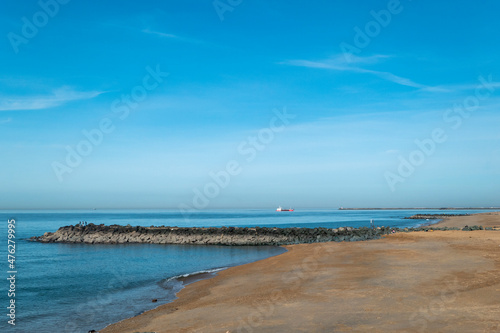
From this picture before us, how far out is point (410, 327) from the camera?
888 cm

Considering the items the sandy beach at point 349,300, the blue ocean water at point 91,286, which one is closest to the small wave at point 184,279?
the blue ocean water at point 91,286

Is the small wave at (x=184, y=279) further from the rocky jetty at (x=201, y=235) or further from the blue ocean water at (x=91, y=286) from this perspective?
the rocky jetty at (x=201, y=235)

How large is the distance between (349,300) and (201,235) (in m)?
44.0

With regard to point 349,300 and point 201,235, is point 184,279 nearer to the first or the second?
point 349,300

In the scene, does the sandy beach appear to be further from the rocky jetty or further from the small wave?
the rocky jetty

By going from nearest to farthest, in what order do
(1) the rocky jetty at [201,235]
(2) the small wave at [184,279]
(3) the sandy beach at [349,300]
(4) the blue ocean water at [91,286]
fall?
1. (3) the sandy beach at [349,300]
2. (4) the blue ocean water at [91,286]
3. (2) the small wave at [184,279]
4. (1) the rocky jetty at [201,235]

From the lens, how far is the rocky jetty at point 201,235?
170 ft

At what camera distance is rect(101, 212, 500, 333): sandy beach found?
9.56 m

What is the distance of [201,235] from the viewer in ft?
179

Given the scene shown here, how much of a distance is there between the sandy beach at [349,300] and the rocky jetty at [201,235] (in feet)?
102

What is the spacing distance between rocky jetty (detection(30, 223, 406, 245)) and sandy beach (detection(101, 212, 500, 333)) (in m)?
31.1

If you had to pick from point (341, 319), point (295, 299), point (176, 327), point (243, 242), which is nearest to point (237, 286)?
point (295, 299)

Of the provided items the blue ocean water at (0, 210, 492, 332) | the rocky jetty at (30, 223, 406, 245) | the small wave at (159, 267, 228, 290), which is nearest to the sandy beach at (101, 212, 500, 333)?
the small wave at (159, 267, 228, 290)

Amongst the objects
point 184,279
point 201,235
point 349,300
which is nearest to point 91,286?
point 184,279
